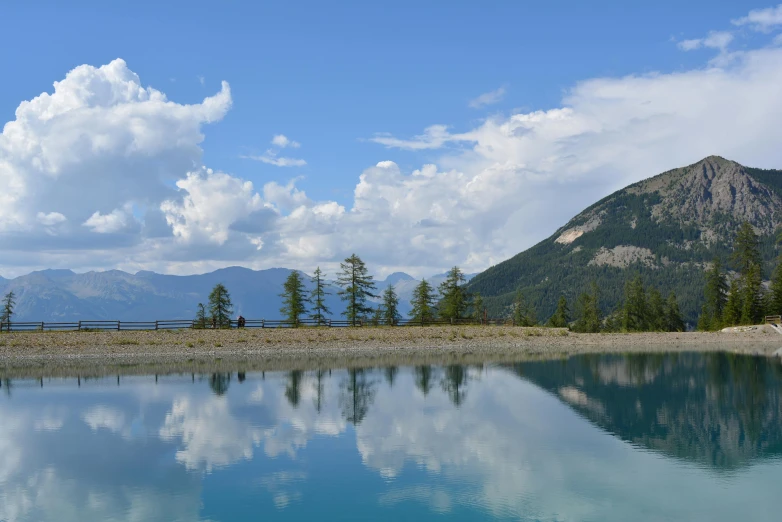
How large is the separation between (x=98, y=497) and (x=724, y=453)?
2465 centimetres

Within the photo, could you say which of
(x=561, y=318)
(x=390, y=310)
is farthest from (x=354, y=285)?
(x=561, y=318)

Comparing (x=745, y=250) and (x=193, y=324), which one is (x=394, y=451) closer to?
(x=193, y=324)

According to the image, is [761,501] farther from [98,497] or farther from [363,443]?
[98,497]

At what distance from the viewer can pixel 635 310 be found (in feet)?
441

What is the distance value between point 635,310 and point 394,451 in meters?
119

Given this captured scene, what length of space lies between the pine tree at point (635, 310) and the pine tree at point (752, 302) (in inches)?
1128

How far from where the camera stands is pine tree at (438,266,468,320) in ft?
350

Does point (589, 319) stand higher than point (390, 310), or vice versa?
point (390, 310)

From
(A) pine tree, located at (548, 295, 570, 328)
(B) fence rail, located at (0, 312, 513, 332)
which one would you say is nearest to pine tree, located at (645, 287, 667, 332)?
(A) pine tree, located at (548, 295, 570, 328)

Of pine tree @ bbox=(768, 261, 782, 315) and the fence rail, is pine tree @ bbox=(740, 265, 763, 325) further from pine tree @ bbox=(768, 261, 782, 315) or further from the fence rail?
the fence rail

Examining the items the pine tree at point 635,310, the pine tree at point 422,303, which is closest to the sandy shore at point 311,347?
the pine tree at point 422,303

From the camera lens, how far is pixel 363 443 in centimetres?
2919

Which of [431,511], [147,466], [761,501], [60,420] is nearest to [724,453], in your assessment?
[761,501]

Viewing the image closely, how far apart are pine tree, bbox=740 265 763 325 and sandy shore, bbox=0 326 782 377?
12.1 m
